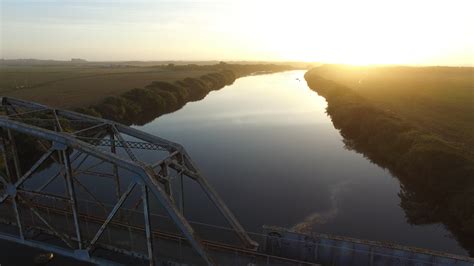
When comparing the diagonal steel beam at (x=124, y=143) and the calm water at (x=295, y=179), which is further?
the calm water at (x=295, y=179)

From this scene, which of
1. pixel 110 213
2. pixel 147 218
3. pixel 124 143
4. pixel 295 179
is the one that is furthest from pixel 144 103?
pixel 147 218

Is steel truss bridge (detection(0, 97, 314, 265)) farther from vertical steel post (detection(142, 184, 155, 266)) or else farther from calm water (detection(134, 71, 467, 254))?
calm water (detection(134, 71, 467, 254))

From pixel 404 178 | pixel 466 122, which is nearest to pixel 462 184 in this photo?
pixel 404 178

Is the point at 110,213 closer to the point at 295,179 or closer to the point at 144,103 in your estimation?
the point at 295,179

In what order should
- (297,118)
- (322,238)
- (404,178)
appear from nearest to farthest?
(322,238), (404,178), (297,118)

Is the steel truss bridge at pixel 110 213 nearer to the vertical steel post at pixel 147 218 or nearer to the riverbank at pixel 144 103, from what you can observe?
the vertical steel post at pixel 147 218

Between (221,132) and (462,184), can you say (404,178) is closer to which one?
(462,184)

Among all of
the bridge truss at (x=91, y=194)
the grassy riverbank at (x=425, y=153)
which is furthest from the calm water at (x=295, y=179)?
the bridge truss at (x=91, y=194)

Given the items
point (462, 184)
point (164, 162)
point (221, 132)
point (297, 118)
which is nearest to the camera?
point (164, 162)
